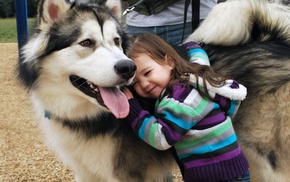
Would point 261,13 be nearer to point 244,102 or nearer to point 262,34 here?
point 262,34

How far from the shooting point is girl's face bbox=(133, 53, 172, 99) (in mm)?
2309

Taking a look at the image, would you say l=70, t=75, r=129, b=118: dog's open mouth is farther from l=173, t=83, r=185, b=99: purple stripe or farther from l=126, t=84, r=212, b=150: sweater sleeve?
l=173, t=83, r=185, b=99: purple stripe

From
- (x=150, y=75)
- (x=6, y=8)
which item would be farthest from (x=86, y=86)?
(x=6, y=8)

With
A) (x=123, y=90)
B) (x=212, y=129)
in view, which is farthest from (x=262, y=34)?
(x=123, y=90)

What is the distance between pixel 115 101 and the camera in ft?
7.00

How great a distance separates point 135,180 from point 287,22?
55.4 inches

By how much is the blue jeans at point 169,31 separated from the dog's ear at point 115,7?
1.18 feet

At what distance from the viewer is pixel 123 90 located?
7.57 feet

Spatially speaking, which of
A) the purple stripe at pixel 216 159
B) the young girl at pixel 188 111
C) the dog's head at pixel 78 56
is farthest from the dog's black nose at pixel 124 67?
the purple stripe at pixel 216 159

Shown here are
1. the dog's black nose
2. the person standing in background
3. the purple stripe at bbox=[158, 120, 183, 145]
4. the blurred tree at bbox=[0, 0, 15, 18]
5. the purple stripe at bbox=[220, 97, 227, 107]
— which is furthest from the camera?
the blurred tree at bbox=[0, 0, 15, 18]

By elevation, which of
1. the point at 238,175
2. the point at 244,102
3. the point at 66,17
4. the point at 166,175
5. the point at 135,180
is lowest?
the point at 166,175

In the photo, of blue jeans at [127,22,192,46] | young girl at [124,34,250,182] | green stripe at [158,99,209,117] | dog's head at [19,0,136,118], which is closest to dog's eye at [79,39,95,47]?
dog's head at [19,0,136,118]

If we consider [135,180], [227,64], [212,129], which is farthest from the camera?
[227,64]

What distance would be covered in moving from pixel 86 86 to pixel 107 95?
0.48 ft
